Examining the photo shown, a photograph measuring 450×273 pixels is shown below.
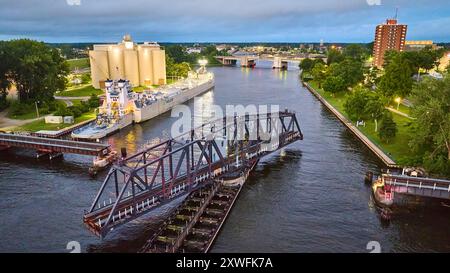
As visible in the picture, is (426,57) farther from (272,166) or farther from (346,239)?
(346,239)

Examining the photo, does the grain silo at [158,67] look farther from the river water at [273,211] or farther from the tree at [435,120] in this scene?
the tree at [435,120]

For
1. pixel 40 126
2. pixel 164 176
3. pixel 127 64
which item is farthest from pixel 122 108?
pixel 127 64

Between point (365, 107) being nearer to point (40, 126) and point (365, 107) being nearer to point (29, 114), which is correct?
point (40, 126)

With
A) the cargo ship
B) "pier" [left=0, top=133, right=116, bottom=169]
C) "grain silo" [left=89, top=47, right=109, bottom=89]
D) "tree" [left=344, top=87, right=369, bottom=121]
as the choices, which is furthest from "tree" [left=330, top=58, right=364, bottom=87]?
"pier" [left=0, top=133, right=116, bottom=169]

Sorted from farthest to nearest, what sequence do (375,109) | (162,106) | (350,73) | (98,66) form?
(98,66) → (350,73) → (162,106) → (375,109)

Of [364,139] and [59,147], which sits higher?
[59,147]

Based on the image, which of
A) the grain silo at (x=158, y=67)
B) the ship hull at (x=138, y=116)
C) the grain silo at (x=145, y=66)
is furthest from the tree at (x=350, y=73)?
the grain silo at (x=145, y=66)
